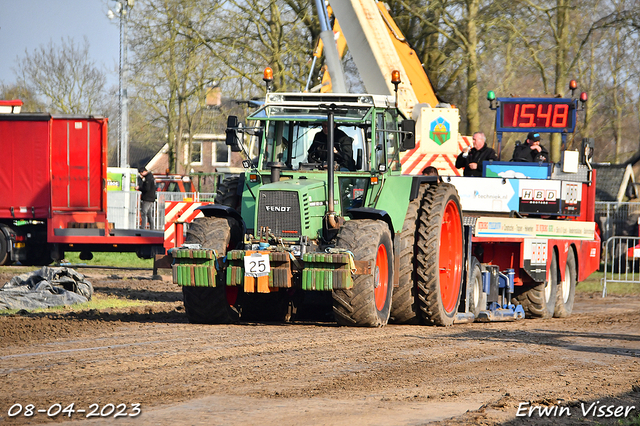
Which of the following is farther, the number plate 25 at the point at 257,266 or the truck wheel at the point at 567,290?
the truck wheel at the point at 567,290

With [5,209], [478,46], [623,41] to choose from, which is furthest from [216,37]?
[623,41]

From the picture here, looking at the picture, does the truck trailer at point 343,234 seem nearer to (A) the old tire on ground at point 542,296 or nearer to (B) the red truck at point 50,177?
(A) the old tire on ground at point 542,296

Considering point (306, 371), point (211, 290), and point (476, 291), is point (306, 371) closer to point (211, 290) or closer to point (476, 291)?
point (211, 290)

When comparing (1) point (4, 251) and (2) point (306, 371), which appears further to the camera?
(1) point (4, 251)

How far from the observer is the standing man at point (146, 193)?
23341mm

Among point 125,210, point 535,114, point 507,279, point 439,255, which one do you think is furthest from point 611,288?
point 125,210

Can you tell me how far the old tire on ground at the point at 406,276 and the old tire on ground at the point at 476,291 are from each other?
5.25 ft

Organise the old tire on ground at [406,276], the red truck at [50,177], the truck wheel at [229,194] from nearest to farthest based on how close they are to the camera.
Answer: the old tire on ground at [406,276] → the truck wheel at [229,194] → the red truck at [50,177]

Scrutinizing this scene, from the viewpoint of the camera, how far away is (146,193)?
2361 cm

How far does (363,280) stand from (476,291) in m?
3.42

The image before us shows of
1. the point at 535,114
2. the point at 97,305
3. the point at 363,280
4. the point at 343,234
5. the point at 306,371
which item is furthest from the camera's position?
the point at 535,114

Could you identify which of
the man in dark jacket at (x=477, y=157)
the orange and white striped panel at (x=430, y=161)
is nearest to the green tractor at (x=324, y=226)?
the man in dark jacket at (x=477, y=157)

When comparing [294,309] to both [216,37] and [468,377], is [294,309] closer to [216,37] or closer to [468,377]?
[468,377]

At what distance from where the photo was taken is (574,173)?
14656mm
